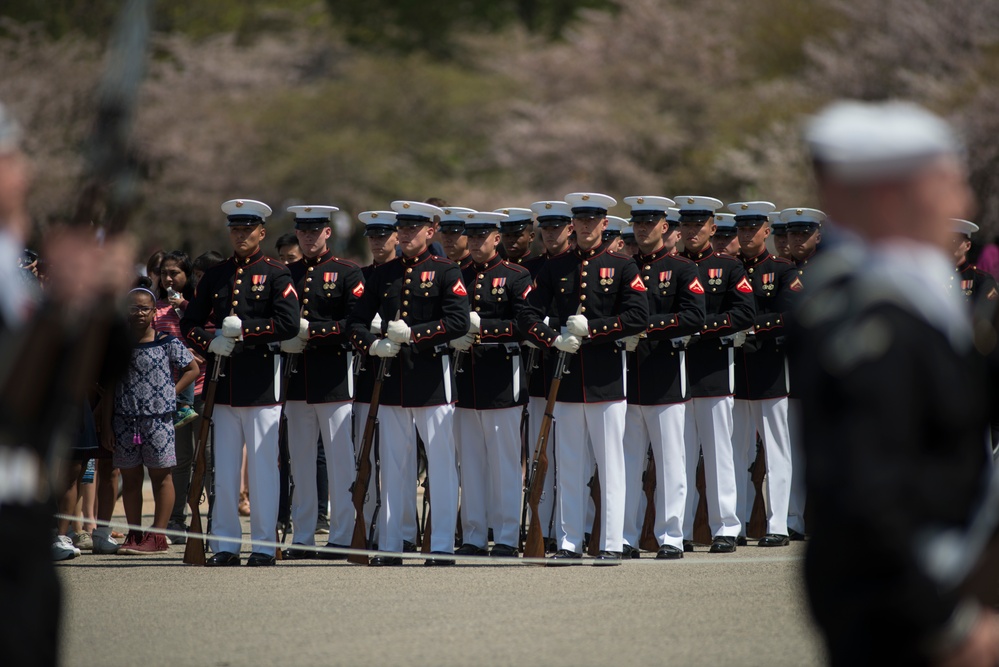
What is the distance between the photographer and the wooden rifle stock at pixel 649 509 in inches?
421

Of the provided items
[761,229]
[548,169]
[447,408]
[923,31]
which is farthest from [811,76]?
[447,408]

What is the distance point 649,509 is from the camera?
1086 cm

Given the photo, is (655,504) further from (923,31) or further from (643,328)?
(923,31)

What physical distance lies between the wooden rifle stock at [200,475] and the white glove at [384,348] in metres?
1.07

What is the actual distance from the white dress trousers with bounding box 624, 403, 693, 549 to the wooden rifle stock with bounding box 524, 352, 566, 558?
2.28ft

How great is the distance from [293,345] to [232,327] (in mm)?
543

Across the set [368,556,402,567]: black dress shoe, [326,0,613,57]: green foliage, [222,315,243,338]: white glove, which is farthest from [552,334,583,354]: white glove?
[326,0,613,57]: green foliage

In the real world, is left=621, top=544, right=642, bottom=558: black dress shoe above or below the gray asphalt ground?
above

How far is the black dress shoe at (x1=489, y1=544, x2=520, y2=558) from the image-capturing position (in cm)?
1019

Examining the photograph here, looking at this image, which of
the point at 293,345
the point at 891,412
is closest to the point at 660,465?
the point at 293,345

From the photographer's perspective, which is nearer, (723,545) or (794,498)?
(723,545)

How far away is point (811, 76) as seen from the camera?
33.1 meters

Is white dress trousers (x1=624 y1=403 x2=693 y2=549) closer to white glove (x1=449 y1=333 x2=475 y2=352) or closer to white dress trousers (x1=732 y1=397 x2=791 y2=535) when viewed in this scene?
white dress trousers (x1=732 y1=397 x2=791 y2=535)

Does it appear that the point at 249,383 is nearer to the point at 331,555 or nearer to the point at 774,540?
the point at 331,555
